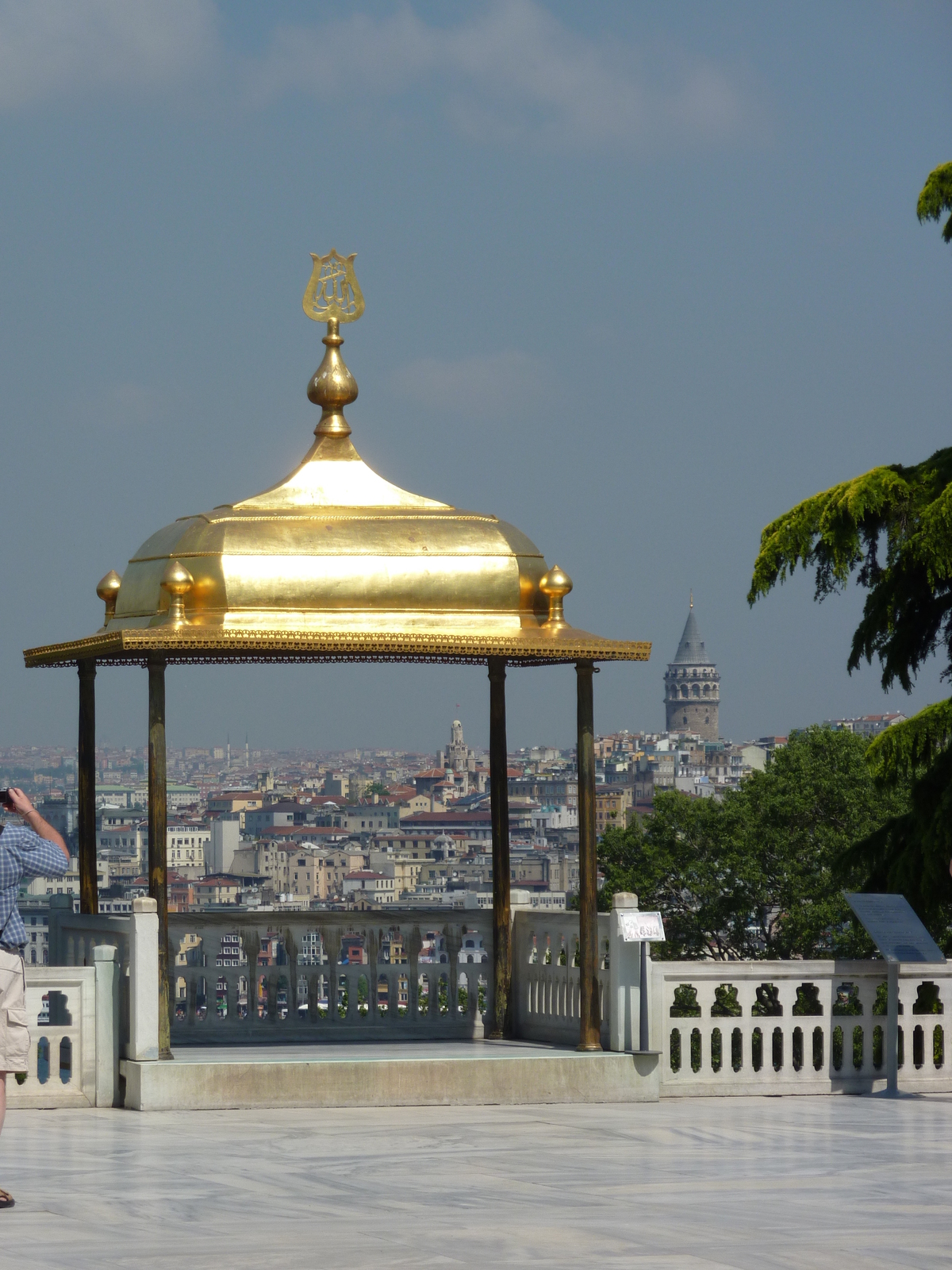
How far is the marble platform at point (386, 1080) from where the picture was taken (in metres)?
10.9

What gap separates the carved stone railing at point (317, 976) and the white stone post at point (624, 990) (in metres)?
1.77

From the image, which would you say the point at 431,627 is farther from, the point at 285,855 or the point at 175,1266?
the point at 285,855

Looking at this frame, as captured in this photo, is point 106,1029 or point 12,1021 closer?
point 12,1021

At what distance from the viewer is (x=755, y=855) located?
52062mm

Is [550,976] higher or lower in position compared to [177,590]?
lower

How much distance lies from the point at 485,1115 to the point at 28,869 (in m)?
3.44

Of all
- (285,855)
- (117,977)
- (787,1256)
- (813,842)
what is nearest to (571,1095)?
(117,977)

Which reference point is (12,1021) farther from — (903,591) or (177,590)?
(903,591)

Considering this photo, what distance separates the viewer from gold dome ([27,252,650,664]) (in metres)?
11.6

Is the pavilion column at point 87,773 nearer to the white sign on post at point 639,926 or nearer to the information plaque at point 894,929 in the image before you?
the white sign on post at point 639,926

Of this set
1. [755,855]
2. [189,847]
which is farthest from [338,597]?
[189,847]

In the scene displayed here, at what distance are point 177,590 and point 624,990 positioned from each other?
3248 millimetres

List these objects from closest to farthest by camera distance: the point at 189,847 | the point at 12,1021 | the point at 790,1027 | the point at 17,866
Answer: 1. the point at 12,1021
2. the point at 17,866
3. the point at 790,1027
4. the point at 189,847

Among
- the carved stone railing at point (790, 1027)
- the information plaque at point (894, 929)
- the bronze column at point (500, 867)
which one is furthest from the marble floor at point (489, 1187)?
the bronze column at point (500, 867)
